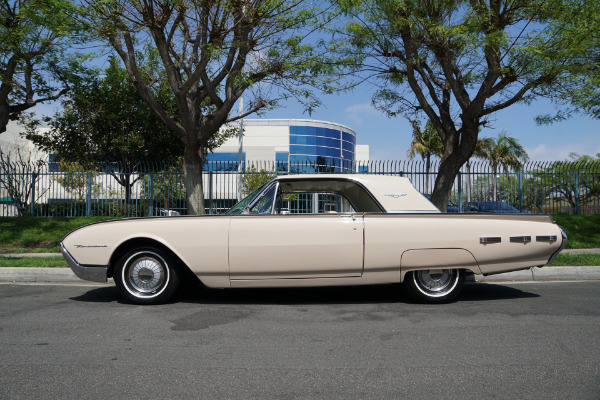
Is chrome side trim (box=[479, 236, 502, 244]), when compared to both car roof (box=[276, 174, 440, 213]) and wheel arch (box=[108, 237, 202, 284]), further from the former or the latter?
wheel arch (box=[108, 237, 202, 284])

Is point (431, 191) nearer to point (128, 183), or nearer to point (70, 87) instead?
point (128, 183)

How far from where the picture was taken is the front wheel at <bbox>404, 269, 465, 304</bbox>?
5.65 m

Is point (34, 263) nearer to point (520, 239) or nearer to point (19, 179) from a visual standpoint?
point (520, 239)

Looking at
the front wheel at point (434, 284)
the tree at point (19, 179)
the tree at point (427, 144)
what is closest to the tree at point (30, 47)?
the tree at point (19, 179)

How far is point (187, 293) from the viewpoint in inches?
251

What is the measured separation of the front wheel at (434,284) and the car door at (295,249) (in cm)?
71

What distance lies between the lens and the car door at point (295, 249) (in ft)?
17.6

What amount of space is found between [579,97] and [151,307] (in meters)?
11.8

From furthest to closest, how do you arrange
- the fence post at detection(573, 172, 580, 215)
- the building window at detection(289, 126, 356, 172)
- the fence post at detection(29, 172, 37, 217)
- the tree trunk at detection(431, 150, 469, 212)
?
1. the building window at detection(289, 126, 356, 172)
2. the fence post at detection(29, 172, 37, 217)
3. the fence post at detection(573, 172, 580, 215)
4. the tree trunk at detection(431, 150, 469, 212)

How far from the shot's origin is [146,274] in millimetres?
5602

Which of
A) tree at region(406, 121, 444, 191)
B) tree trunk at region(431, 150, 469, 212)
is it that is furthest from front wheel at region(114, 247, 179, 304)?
tree at region(406, 121, 444, 191)

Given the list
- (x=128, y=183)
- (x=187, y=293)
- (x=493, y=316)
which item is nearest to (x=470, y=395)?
(x=493, y=316)

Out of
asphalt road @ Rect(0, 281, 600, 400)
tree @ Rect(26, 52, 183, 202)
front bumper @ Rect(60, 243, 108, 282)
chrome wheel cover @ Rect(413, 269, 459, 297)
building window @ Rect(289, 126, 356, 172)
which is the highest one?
building window @ Rect(289, 126, 356, 172)

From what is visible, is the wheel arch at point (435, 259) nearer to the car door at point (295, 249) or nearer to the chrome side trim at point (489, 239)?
the chrome side trim at point (489, 239)
